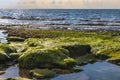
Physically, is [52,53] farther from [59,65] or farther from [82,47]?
[82,47]

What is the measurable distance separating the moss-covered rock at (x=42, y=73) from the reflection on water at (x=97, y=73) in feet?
2.40

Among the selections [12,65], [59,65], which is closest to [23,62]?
[12,65]

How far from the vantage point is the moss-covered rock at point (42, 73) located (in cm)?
2477

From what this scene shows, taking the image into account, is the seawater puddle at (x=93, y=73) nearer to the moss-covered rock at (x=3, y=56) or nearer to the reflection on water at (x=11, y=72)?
the reflection on water at (x=11, y=72)

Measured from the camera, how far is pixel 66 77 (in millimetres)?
24906

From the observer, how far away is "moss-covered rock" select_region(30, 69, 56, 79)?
81.3 ft

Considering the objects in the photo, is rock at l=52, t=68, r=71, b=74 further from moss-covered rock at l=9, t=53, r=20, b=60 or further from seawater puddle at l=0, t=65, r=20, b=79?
moss-covered rock at l=9, t=53, r=20, b=60

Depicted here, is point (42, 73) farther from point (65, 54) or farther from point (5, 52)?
point (5, 52)

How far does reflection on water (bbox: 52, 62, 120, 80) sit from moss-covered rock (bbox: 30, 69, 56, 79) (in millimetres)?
731

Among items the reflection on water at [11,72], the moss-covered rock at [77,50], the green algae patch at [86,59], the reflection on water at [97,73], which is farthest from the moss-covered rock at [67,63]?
the moss-covered rock at [77,50]

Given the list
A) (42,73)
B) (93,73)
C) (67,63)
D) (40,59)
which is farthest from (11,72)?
(93,73)

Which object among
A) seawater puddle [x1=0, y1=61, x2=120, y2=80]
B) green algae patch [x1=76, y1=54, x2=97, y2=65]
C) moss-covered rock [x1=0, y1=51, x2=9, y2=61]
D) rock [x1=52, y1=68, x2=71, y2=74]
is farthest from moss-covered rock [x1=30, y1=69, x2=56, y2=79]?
moss-covered rock [x1=0, y1=51, x2=9, y2=61]

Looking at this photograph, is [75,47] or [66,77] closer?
[66,77]

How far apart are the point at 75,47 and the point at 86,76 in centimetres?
923
